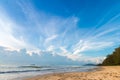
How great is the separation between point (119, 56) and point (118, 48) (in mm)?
4661

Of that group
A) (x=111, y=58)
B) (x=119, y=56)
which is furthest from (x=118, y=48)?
(x=111, y=58)

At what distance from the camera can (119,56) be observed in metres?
96.3

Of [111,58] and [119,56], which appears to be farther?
[111,58]

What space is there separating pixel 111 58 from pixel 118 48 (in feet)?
55.9

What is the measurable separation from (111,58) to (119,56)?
18658 millimetres

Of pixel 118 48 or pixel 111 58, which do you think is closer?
pixel 118 48

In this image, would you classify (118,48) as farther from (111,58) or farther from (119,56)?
(111,58)

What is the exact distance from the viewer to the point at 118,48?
99.0 meters
